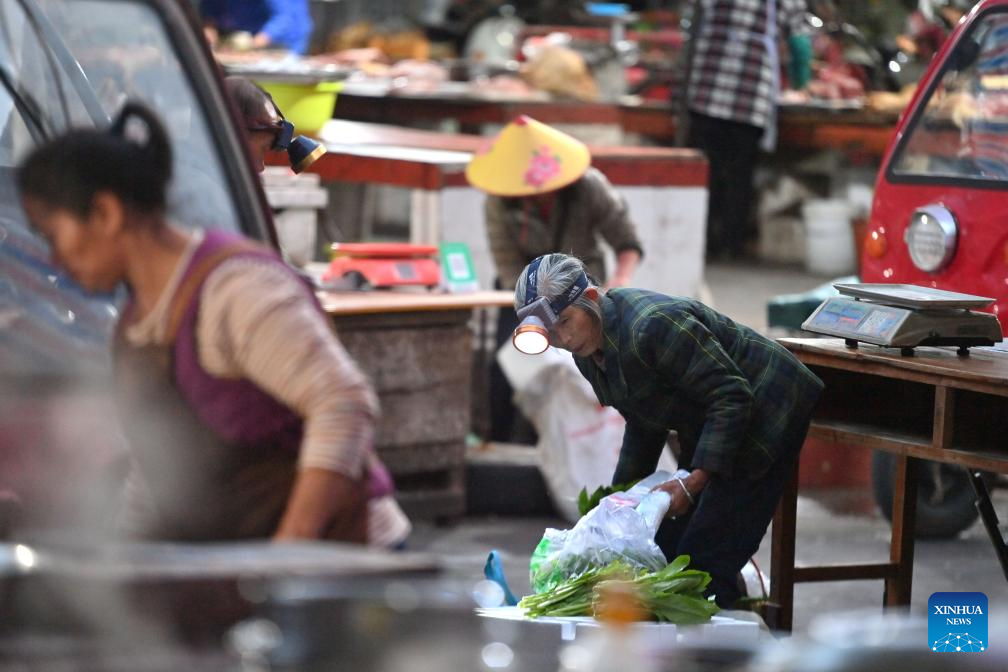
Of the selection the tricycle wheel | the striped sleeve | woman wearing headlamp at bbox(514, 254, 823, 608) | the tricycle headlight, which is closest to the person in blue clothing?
the tricycle wheel

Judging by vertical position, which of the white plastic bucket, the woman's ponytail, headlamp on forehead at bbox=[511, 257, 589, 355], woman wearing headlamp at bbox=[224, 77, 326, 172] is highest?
the woman's ponytail

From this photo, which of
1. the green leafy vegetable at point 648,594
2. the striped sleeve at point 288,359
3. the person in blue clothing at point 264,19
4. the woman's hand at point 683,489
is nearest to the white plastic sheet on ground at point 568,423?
the woman's hand at point 683,489

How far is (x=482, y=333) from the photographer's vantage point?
304 inches

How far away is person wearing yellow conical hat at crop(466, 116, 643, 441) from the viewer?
7.06 metres

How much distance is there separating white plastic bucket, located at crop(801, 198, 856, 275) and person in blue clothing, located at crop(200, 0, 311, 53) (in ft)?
13.9

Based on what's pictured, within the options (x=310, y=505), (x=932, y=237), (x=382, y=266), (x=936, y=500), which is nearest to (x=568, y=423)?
(x=382, y=266)

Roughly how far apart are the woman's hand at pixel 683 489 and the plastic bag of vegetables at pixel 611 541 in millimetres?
46

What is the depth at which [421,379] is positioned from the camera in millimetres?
6832

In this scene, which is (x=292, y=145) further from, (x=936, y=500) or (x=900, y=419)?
(x=936, y=500)

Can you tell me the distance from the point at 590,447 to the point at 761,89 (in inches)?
218

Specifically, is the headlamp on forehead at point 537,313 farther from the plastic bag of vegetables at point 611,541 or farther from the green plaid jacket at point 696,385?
the plastic bag of vegetables at point 611,541

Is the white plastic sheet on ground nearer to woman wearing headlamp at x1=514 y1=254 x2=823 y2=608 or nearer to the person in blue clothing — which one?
woman wearing headlamp at x1=514 y1=254 x2=823 y2=608

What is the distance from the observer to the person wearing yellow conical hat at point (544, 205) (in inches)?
278

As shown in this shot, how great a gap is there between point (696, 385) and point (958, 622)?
94cm
